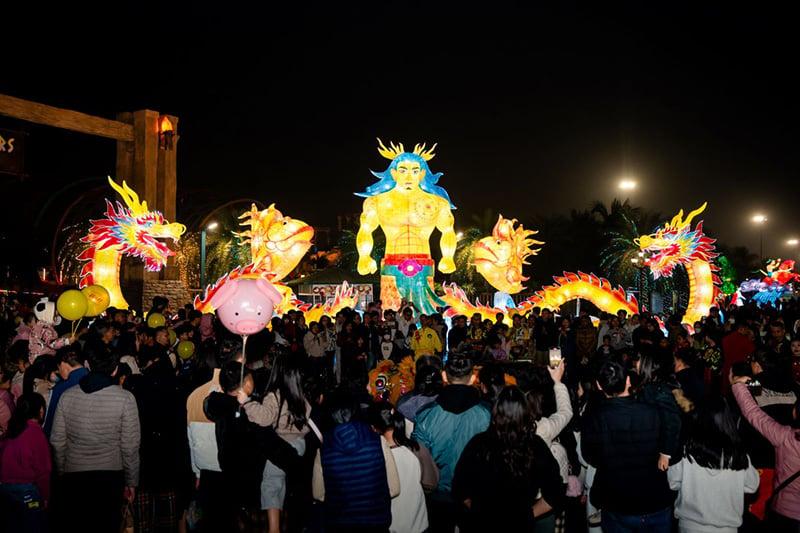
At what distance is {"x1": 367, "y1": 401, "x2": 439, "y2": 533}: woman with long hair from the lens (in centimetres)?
372

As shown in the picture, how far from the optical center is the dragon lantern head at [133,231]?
48.5ft

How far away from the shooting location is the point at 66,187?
68.9 feet

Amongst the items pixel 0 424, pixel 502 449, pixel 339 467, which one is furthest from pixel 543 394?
pixel 0 424

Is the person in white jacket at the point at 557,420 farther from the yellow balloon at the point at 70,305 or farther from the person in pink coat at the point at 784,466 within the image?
the yellow balloon at the point at 70,305

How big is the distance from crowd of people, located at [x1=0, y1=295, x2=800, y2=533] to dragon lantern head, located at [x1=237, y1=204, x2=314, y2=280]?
460 inches

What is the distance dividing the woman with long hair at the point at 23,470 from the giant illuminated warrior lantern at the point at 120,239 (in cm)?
1112

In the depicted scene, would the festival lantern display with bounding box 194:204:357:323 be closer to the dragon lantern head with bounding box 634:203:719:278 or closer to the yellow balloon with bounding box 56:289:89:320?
the dragon lantern head with bounding box 634:203:719:278

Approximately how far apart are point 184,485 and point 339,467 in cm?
213

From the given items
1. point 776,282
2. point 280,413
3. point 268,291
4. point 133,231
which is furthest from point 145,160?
point 776,282

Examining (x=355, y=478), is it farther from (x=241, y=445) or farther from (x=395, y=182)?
(x=395, y=182)

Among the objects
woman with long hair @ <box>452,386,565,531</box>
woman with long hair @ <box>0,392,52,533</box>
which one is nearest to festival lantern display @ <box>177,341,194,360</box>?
woman with long hair @ <box>0,392,52,533</box>

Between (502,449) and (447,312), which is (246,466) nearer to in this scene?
(502,449)

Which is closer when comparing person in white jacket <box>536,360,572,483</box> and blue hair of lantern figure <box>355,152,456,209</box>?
person in white jacket <box>536,360,572,483</box>

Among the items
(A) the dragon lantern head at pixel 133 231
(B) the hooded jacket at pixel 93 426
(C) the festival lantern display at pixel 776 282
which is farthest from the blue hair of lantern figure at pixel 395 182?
(C) the festival lantern display at pixel 776 282
